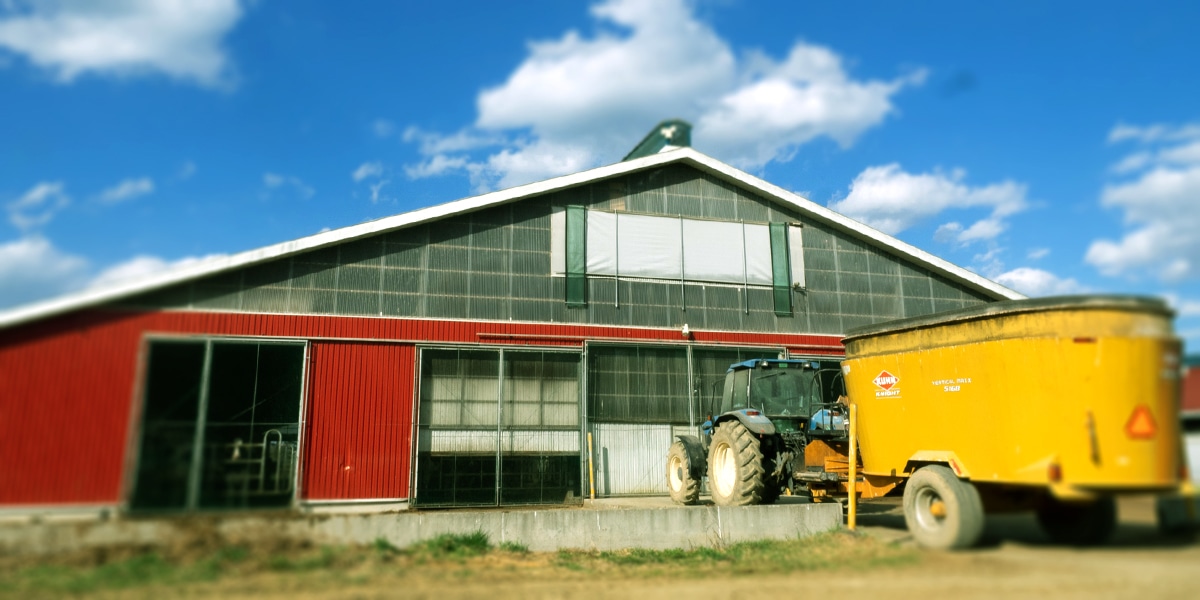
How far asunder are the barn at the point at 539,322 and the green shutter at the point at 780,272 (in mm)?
56

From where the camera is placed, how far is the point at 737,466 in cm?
1205

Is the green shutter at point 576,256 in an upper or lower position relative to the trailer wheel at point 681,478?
upper

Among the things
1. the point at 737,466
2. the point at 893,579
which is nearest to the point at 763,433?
the point at 737,466

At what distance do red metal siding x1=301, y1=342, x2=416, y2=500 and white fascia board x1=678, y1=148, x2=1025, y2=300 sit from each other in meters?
8.64

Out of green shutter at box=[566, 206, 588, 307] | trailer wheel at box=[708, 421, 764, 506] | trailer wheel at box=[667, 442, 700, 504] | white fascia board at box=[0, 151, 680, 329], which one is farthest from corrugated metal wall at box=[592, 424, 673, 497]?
white fascia board at box=[0, 151, 680, 329]

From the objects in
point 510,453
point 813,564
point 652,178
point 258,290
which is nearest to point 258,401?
point 258,290

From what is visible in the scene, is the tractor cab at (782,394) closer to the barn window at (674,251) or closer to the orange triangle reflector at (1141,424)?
the barn window at (674,251)

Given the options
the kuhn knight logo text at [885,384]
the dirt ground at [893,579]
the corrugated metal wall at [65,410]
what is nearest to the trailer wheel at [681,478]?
the dirt ground at [893,579]

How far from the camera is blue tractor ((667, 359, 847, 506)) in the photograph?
11906 mm

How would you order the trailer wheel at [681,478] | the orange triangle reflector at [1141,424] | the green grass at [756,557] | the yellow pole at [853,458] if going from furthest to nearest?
the trailer wheel at [681,478]
the yellow pole at [853,458]
the green grass at [756,557]
the orange triangle reflector at [1141,424]

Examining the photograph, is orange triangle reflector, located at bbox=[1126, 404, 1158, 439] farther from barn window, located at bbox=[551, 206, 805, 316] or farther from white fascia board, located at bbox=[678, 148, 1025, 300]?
white fascia board, located at bbox=[678, 148, 1025, 300]

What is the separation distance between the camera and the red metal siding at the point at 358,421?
1448 centimetres

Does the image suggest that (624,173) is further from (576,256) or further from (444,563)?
(444,563)

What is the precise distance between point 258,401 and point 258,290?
5.09 metres
